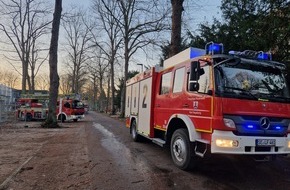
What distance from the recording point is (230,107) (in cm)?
695

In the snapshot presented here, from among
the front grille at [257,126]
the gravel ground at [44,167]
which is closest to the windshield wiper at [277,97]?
the front grille at [257,126]

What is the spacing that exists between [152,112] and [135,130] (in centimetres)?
280

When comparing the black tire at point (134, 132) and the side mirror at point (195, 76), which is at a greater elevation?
the side mirror at point (195, 76)

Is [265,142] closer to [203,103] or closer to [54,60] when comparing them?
[203,103]

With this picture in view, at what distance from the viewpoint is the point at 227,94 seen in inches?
278

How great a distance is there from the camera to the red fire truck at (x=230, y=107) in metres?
6.94

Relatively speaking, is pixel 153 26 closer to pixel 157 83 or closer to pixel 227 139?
pixel 157 83

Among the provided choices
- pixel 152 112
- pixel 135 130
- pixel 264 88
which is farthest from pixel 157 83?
pixel 264 88

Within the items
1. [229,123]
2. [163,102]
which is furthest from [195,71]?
[163,102]

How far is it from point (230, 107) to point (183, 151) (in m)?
1.84

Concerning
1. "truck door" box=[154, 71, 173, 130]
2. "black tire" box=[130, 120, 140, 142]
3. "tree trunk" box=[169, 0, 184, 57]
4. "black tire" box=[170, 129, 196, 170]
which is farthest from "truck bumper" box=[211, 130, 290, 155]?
"tree trunk" box=[169, 0, 184, 57]

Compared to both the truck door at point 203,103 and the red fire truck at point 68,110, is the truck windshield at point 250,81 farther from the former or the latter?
the red fire truck at point 68,110

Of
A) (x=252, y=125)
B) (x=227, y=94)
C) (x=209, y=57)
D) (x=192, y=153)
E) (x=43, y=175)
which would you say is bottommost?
(x=43, y=175)

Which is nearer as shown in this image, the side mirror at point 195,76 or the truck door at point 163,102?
the side mirror at point 195,76
